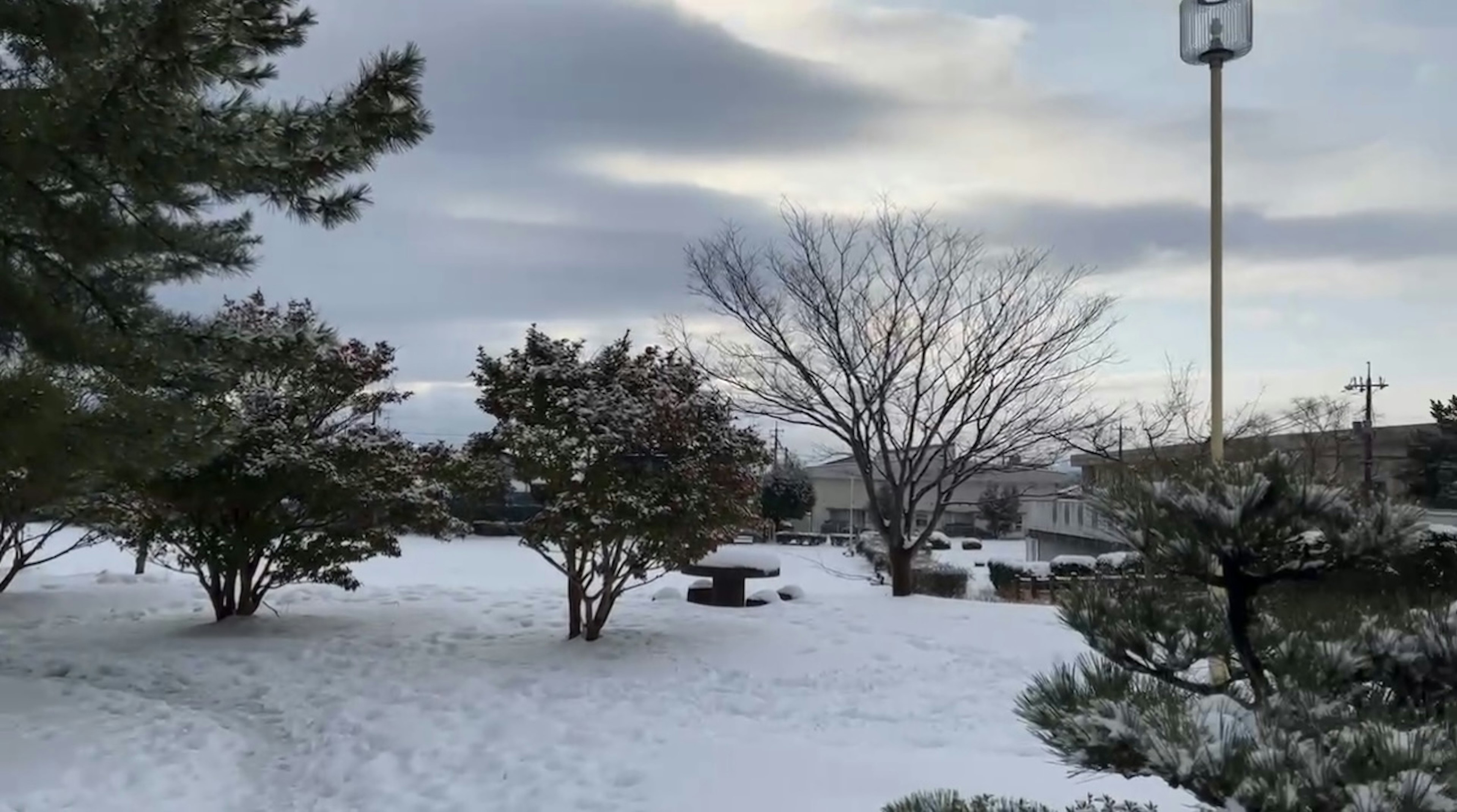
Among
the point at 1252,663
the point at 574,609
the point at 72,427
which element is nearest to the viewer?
the point at 1252,663

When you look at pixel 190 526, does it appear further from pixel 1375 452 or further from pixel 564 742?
pixel 1375 452

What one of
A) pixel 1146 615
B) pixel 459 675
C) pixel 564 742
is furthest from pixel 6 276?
pixel 1146 615

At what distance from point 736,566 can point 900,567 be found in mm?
2043

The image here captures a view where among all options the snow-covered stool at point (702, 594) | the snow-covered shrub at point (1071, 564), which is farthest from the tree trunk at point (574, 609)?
the snow-covered shrub at point (1071, 564)

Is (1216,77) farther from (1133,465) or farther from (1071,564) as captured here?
(1071,564)

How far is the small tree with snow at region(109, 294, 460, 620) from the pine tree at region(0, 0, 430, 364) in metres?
3.37

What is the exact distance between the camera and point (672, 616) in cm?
1075

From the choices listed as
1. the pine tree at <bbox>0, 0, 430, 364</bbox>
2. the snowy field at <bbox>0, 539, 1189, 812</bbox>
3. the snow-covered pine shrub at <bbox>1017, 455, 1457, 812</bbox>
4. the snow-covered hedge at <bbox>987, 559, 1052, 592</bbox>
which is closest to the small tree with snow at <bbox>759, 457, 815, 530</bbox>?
the snow-covered hedge at <bbox>987, 559, 1052, 592</bbox>

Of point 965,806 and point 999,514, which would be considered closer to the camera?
point 965,806

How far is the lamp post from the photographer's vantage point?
6.60 meters

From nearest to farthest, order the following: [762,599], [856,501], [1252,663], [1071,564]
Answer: [1252,663] → [762,599] → [1071,564] → [856,501]

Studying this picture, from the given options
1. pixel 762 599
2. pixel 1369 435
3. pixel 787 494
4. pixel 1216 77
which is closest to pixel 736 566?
pixel 762 599

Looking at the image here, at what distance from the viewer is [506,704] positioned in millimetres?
7387

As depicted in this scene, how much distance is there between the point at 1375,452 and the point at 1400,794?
28529 mm
